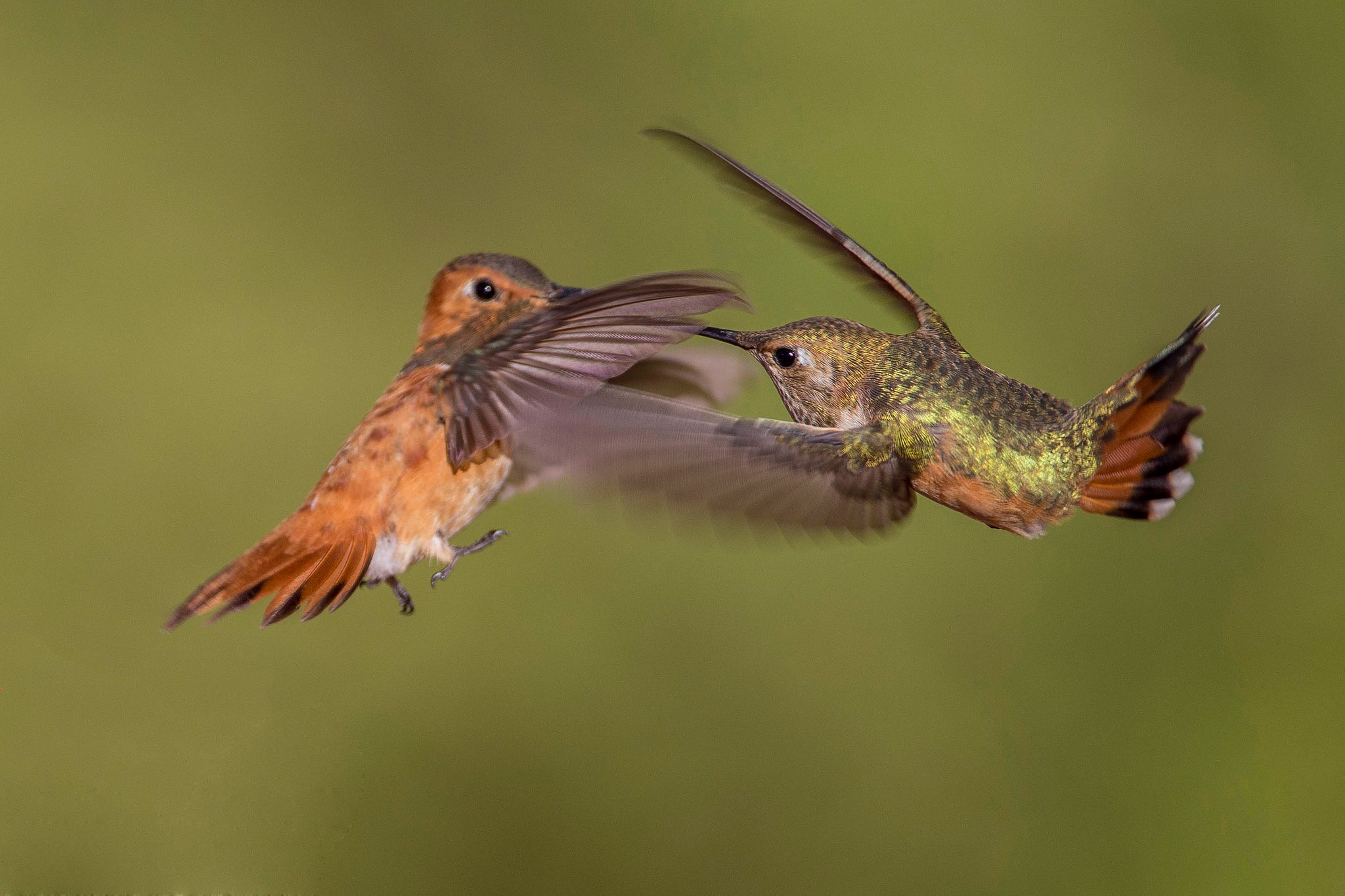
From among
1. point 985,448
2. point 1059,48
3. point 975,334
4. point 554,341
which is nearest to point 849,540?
point 985,448

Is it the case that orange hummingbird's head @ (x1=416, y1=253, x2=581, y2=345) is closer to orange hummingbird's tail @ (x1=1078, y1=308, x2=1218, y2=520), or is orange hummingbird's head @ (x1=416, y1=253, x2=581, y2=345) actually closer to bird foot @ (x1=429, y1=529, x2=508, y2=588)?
bird foot @ (x1=429, y1=529, x2=508, y2=588)

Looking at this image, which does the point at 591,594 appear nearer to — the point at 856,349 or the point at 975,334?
the point at 975,334

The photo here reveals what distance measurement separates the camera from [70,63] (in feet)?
4.48

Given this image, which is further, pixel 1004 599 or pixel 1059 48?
pixel 1059 48

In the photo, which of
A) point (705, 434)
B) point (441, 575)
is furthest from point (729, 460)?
point (441, 575)

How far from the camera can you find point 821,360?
1.78 feet

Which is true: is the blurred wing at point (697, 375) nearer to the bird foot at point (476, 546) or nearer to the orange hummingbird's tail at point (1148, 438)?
the bird foot at point (476, 546)

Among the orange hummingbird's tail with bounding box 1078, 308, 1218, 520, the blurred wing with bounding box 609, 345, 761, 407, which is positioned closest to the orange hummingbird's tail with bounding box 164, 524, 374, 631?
the blurred wing with bounding box 609, 345, 761, 407

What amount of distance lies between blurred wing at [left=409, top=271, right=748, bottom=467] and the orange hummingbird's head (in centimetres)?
6

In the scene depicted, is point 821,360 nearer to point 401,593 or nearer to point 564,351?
point 564,351

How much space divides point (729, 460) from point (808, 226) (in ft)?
0.52

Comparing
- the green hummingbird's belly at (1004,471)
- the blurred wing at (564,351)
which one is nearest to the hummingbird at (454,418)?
the blurred wing at (564,351)

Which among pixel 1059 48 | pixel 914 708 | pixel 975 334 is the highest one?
pixel 1059 48

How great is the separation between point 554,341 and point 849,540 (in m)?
0.19
